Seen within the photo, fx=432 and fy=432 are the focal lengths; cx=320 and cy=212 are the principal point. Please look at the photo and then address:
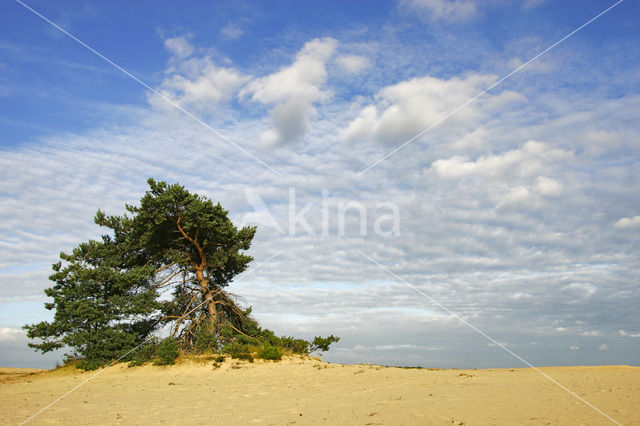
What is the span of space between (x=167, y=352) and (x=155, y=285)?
4240 mm

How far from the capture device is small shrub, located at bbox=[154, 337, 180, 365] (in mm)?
20188

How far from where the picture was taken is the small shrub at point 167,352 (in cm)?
2019

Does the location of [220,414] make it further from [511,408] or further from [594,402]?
[594,402]

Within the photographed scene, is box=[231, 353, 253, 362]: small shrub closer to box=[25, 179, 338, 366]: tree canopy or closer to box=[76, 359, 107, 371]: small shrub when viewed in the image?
box=[25, 179, 338, 366]: tree canopy

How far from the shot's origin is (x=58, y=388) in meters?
16.8

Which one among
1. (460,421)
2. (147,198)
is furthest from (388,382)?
(147,198)

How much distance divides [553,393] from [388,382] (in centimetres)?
504

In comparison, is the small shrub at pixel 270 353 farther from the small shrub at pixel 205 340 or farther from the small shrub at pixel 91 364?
the small shrub at pixel 91 364

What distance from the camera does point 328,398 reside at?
39.1 feet

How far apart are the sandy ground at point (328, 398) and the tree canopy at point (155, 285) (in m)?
2.89

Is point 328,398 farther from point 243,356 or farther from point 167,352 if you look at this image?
point 167,352

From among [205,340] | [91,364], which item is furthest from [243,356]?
[91,364]

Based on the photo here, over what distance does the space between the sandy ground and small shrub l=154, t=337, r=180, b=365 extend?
4.55 ft

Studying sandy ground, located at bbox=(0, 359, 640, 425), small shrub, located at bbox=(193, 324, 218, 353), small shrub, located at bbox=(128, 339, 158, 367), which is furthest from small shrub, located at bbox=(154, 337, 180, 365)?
sandy ground, located at bbox=(0, 359, 640, 425)
